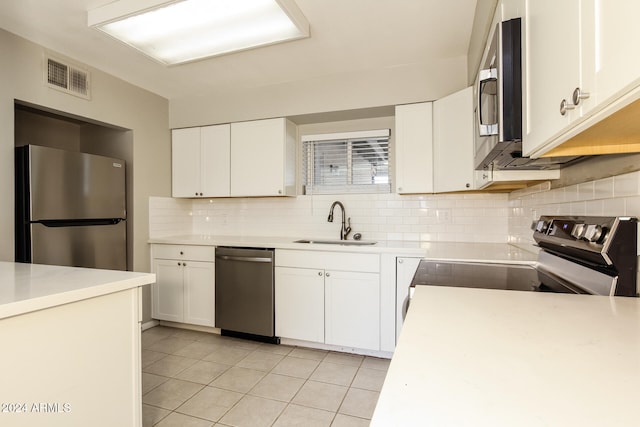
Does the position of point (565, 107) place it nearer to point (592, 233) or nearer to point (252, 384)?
point (592, 233)

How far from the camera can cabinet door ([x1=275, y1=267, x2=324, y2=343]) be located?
8.75ft

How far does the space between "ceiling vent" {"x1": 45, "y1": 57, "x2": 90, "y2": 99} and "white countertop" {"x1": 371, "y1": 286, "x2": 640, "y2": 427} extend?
9.89 feet

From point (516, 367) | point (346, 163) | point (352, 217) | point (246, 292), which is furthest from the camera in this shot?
point (346, 163)

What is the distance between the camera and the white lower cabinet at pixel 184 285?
3.02 metres

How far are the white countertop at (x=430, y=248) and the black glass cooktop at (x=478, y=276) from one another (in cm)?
15

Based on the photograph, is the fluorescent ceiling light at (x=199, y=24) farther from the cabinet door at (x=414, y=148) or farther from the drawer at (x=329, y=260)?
the drawer at (x=329, y=260)

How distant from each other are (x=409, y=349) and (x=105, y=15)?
2306mm

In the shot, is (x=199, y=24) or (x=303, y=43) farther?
(x=303, y=43)

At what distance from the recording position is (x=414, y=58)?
2619mm

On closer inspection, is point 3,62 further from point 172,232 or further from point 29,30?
point 172,232

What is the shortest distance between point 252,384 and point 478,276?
1608 millimetres

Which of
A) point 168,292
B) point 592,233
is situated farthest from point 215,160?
point 592,233

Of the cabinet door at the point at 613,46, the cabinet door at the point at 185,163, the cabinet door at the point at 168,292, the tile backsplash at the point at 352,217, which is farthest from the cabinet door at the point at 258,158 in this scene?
the cabinet door at the point at 613,46

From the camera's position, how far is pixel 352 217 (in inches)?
124
